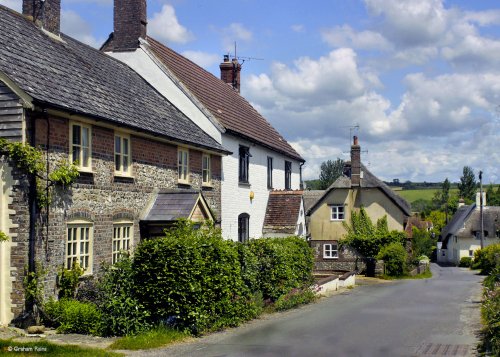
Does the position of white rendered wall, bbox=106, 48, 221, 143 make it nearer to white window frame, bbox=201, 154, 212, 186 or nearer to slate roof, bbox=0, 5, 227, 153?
slate roof, bbox=0, 5, 227, 153

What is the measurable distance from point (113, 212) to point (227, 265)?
4.49 m

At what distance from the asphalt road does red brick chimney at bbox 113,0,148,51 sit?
1459 centimetres

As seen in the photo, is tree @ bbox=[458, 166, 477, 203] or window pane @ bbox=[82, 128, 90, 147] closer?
window pane @ bbox=[82, 128, 90, 147]

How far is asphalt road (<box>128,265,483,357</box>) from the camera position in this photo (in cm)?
1308

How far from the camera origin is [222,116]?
2905 cm

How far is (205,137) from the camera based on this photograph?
26.3 m

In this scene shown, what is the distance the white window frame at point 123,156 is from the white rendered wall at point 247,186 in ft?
28.5

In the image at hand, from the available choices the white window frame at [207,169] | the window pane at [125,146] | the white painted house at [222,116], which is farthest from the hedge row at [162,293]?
the white painted house at [222,116]

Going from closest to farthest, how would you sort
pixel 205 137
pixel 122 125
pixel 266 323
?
1. pixel 266 323
2. pixel 122 125
3. pixel 205 137

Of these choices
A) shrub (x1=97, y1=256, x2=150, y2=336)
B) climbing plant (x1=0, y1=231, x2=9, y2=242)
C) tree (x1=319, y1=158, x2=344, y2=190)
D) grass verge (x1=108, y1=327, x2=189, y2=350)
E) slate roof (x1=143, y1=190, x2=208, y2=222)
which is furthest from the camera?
tree (x1=319, y1=158, x2=344, y2=190)

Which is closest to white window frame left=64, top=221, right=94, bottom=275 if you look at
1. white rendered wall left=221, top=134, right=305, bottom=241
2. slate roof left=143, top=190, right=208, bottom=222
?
slate roof left=143, top=190, right=208, bottom=222

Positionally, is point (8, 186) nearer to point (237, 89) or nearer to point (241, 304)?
point (241, 304)

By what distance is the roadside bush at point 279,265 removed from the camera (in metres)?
19.7

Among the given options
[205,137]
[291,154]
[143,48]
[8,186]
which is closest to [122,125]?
[8,186]
